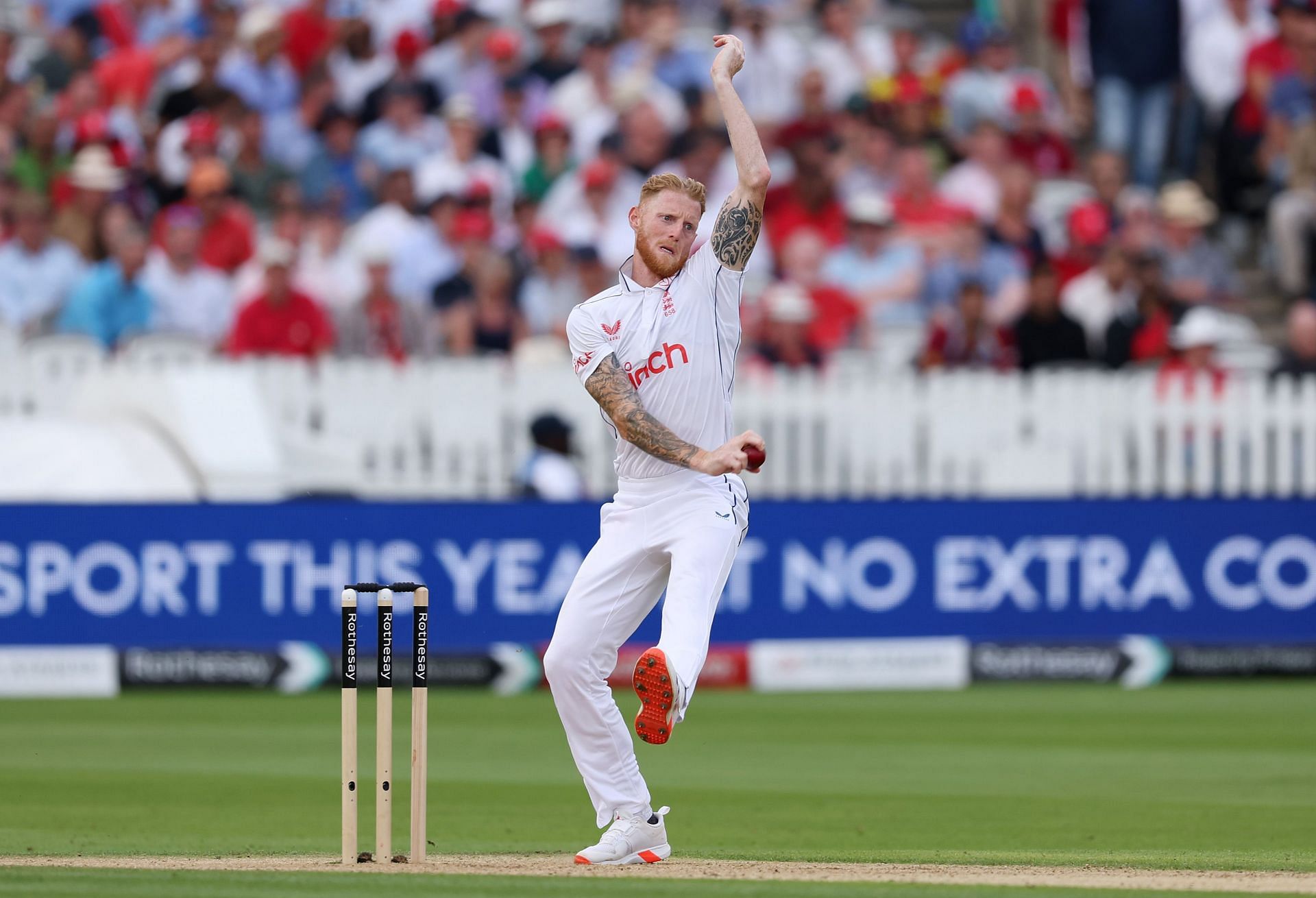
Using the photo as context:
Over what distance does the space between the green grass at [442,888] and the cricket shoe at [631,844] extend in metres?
0.47

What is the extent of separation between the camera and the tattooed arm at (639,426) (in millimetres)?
7195

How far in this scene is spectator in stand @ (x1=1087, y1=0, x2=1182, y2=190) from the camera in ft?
61.1

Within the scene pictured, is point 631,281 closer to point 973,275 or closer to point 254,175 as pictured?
point 973,275

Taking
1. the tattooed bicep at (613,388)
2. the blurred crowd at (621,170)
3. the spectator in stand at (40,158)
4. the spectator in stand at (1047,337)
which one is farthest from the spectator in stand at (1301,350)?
the tattooed bicep at (613,388)

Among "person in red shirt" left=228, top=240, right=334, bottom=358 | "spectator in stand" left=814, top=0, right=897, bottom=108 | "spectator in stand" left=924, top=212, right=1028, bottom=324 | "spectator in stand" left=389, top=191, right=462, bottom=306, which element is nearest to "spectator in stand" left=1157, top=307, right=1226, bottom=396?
"spectator in stand" left=924, top=212, right=1028, bottom=324

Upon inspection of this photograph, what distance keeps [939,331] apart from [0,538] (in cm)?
669

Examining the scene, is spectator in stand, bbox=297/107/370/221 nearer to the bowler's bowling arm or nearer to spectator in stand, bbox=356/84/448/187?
spectator in stand, bbox=356/84/448/187

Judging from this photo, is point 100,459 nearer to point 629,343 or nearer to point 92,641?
point 92,641

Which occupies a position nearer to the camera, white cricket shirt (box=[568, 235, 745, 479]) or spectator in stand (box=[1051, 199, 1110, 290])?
white cricket shirt (box=[568, 235, 745, 479])

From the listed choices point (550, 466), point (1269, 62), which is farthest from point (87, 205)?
point (1269, 62)

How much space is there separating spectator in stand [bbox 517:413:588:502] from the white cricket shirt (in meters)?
6.99

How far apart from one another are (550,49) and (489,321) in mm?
3604

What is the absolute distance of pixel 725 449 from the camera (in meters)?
7.09

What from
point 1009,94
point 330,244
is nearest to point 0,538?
point 330,244
